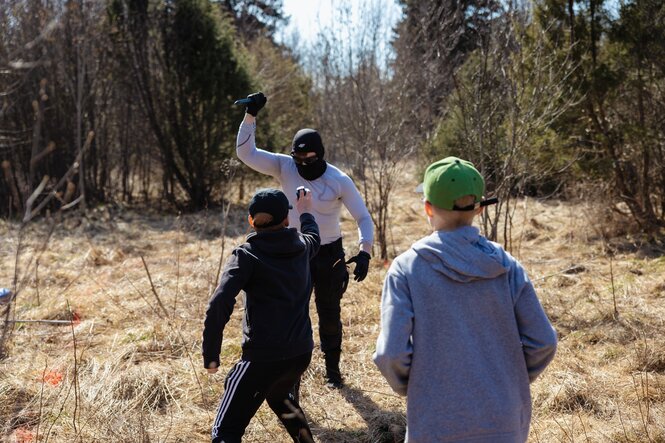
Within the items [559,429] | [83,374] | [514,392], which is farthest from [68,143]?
[514,392]

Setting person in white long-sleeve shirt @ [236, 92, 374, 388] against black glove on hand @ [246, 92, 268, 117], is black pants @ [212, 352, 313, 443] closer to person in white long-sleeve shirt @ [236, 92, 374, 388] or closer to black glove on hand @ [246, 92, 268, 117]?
person in white long-sleeve shirt @ [236, 92, 374, 388]

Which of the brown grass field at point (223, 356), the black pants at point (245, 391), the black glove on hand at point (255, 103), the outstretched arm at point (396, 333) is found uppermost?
the black glove on hand at point (255, 103)

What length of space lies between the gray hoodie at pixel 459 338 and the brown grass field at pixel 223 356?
1110 millimetres

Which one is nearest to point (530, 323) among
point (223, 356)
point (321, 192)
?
point (321, 192)

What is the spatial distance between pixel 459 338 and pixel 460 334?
0.01 meters

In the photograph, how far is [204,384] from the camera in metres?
4.07

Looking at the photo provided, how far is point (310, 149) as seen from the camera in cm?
363

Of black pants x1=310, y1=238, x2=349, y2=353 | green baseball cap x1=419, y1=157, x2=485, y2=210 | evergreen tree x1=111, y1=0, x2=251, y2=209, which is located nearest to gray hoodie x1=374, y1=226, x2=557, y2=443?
green baseball cap x1=419, y1=157, x2=485, y2=210

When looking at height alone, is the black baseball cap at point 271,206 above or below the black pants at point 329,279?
above

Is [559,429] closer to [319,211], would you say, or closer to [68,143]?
[319,211]

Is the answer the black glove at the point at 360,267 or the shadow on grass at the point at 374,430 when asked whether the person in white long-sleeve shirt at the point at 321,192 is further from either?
the shadow on grass at the point at 374,430

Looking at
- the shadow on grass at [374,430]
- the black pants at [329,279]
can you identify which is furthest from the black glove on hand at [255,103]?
the shadow on grass at [374,430]

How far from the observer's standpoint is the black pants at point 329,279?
375 centimetres

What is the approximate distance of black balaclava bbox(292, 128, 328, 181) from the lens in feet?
11.9
